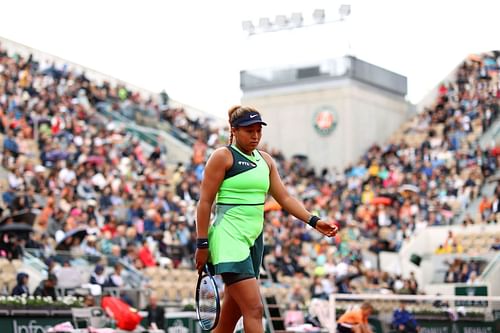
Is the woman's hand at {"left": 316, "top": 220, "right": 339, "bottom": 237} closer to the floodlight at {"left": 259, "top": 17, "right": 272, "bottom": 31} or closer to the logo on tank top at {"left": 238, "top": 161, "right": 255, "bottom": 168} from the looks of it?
the logo on tank top at {"left": 238, "top": 161, "right": 255, "bottom": 168}

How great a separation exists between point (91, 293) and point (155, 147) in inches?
487

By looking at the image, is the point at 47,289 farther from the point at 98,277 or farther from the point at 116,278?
the point at 116,278

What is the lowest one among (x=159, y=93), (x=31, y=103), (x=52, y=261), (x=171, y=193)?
(x=52, y=261)

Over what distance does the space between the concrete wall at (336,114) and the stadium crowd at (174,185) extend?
2.58 meters

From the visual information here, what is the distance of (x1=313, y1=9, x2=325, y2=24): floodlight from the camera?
44963 millimetres

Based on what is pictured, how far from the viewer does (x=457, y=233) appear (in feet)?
88.1

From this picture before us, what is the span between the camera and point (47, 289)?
53.7 ft

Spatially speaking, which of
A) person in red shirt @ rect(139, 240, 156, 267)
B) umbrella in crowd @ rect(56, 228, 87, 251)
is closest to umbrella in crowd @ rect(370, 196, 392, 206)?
person in red shirt @ rect(139, 240, 156, 267)

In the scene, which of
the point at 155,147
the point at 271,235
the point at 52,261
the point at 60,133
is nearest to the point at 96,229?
the point at 52,261

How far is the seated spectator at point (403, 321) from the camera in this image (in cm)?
1532

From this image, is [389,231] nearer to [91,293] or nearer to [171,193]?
[171,193]

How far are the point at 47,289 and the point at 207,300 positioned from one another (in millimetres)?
9531

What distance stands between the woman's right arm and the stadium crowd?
7.97 metres

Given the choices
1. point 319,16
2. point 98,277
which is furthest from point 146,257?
point 319,16
